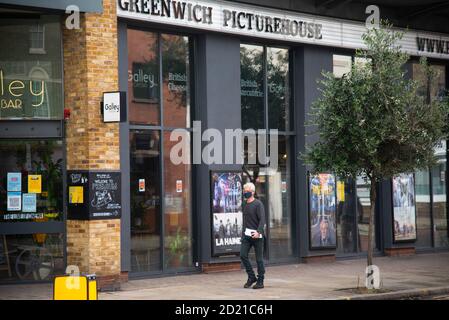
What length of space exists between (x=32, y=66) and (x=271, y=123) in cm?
625

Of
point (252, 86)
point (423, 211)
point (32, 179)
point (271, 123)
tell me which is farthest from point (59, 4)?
point (423, 211)

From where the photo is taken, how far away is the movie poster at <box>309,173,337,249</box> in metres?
18.9

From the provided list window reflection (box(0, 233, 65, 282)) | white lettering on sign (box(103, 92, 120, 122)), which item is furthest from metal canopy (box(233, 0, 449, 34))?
window reflection (box(0, 233, 65, 282))

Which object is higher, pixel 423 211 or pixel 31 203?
pixel 31 203

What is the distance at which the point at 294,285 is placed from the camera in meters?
15.0

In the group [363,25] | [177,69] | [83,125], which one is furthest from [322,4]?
[83,125]

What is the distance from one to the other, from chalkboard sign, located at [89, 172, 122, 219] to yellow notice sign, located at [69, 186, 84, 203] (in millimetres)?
217

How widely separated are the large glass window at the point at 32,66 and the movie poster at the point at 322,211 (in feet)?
23.0

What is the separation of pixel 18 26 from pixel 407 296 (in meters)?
8.97

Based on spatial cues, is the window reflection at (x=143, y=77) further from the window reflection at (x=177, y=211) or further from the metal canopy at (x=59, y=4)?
the metal canopy at (x=59, y=4)

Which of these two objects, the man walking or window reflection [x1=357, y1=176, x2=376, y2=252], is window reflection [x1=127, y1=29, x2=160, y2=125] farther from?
window reflection [x1=357, y1=176, x2=376, y2=252]

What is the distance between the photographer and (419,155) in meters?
14.4

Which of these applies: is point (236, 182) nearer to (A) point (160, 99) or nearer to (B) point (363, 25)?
(A) point (160, 99)

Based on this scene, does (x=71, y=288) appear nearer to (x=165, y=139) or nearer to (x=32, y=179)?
(x=32, y=179)
